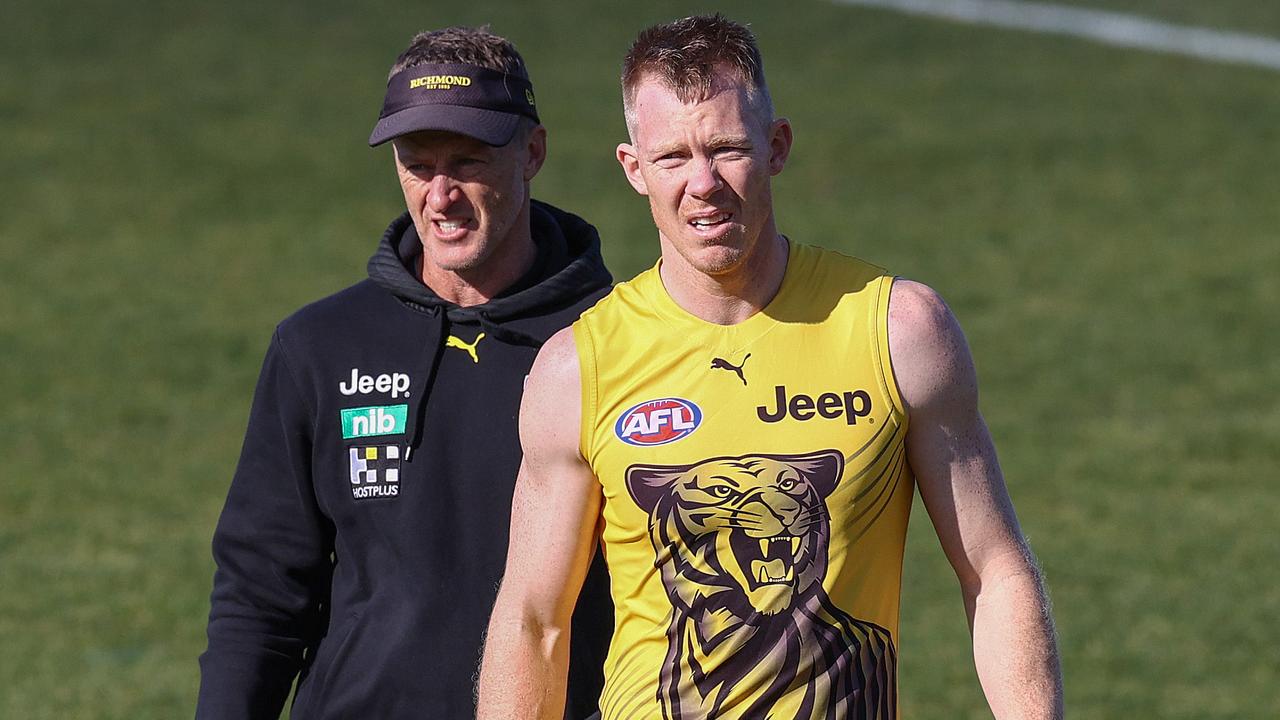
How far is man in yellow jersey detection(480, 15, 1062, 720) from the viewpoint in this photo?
13.4 feet

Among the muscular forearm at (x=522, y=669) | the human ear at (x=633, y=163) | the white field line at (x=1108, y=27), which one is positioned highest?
the white field line at (x=1108, y=27)

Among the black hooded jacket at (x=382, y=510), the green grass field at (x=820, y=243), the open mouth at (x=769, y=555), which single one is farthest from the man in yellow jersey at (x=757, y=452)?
the green grass field at (x=820, y=243)

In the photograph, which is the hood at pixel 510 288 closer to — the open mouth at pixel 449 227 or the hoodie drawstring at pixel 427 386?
the hoodie drawstring at pixel 427 386

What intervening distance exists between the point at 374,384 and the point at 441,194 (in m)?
0.50

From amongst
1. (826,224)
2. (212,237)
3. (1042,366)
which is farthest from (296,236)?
A: (1042,366)

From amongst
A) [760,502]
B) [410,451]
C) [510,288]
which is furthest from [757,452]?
[510,288]

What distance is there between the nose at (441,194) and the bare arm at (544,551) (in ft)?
2.74

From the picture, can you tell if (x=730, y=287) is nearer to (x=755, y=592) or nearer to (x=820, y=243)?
(x=755, y=592)

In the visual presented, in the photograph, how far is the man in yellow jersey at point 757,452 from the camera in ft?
13.4

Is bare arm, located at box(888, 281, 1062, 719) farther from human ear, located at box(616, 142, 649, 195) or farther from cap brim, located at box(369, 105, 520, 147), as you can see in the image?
cap brim, located at box(369, 105, 520, 147)

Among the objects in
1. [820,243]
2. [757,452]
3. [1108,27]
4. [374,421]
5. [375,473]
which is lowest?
[757,452]

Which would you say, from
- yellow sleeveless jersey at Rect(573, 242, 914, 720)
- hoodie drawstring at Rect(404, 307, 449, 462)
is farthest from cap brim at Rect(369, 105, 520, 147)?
yellow sleeveless jersey at Rect(573, 242, 914, 720)

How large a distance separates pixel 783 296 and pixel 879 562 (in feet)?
1.89

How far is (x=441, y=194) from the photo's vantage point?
5.07m
